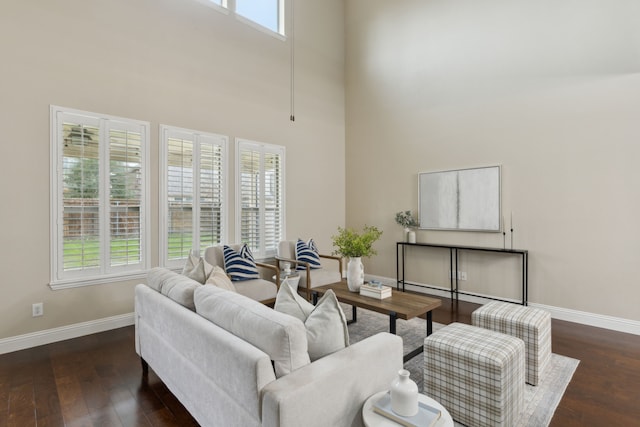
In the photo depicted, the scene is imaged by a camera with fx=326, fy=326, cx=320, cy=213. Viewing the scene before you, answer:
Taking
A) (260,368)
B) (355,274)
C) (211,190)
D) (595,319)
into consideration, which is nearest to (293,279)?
(355,274)

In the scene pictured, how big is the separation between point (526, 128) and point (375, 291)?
298 centimetres

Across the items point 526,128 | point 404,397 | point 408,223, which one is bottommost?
point 404,397

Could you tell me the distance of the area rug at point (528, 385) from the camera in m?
2.13

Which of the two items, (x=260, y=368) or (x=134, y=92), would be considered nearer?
(x=260, y=368)

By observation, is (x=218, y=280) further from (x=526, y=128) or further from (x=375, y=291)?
(x=526, y=128)

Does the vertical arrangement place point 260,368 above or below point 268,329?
below

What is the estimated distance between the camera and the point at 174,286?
2232mm

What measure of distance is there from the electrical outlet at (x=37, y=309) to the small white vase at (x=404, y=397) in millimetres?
3584

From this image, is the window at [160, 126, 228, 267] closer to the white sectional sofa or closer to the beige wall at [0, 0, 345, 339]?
the beige wall at [0, 0, 345, 339]

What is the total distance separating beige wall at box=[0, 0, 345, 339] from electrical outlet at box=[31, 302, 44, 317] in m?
0.03

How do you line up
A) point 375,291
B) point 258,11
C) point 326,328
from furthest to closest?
point 258,11 < point 375,291 < point 326,328

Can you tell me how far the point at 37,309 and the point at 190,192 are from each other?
194 centimetres

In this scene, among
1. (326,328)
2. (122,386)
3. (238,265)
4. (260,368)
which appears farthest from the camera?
(238,265)

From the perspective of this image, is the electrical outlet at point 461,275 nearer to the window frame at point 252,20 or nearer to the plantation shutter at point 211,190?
the plantation shutter at point 211,190
